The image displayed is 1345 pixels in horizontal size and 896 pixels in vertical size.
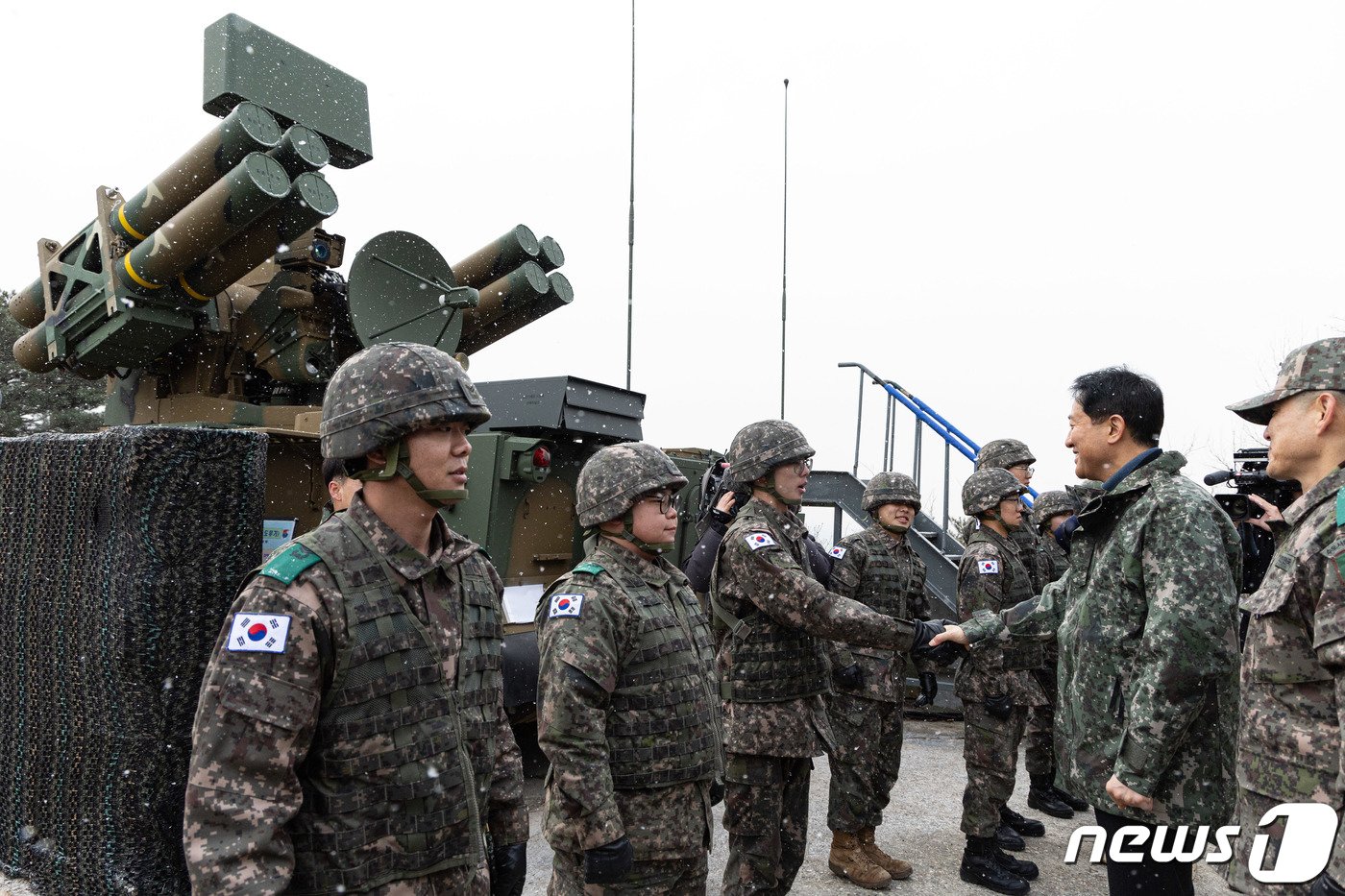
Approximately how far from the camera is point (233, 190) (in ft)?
17.2

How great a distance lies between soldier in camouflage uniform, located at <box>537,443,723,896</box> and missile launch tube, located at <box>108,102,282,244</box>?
3.63 meters

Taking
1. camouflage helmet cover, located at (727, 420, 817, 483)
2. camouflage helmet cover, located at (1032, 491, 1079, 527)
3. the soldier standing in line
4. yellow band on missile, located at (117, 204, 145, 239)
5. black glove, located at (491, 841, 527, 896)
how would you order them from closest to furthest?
black glove, located at (491, 841, 527, 896)
camouflage helmet cover, located at (727, 420, 817, 483)
the soldier standing in line
yellow band on missile, located at (117, 204, 145, 239)
camouflage helmet cover, located at (1032, 491, 1079, 527)

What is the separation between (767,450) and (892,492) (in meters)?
1.65

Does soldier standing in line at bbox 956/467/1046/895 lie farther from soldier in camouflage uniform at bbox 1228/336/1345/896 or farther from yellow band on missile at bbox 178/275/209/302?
yellow band on missile at bbox 178/275/209/302

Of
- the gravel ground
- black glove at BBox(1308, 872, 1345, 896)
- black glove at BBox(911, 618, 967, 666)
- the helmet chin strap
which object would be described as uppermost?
the helmet chin strap

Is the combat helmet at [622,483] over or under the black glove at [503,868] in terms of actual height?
over

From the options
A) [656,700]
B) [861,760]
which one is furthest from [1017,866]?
[656,700]

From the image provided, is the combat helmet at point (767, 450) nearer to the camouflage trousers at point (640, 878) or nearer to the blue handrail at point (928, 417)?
the camouflage trousers at point (640, 878)

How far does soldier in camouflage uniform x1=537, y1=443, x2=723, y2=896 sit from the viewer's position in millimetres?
2656

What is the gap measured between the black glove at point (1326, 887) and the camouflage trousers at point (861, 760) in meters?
2.50

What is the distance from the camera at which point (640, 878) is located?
283 cm

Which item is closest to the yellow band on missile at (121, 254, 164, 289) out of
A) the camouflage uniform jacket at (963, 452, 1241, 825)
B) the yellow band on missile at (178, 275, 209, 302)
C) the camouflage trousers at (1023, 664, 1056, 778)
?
the yellow band on missile at (178, 275, 209, 302)

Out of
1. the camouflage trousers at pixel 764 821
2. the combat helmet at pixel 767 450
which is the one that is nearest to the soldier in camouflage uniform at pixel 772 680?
the camouflage trousers at pixel 764 821

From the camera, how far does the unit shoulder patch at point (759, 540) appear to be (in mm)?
3762
